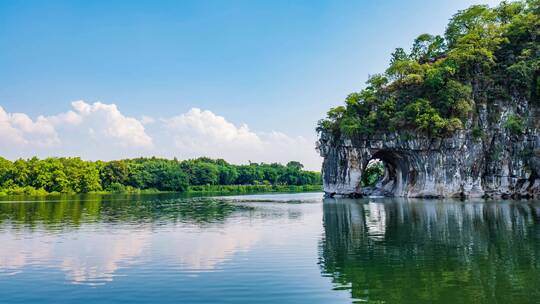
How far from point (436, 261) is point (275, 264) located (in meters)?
4.72

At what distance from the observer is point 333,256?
48.8 ft

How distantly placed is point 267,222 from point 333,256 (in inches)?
473

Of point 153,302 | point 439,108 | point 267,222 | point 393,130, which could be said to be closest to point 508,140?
point 439,108

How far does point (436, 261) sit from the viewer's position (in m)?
13.6

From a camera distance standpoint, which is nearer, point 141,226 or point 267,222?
point 141,226

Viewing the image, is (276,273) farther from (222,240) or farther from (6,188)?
(6,188)

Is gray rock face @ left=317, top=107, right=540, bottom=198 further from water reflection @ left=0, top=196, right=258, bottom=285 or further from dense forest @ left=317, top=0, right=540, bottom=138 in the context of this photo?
water reflection @ left=0, top=196, right=258, bottom=285

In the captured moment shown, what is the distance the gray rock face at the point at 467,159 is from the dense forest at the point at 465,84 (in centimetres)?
99

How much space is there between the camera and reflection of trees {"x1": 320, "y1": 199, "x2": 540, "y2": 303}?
996cm

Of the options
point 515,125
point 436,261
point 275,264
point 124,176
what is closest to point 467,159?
point 515,125

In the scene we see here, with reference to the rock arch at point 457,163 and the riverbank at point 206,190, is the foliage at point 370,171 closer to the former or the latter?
the rock arch at point 457,163

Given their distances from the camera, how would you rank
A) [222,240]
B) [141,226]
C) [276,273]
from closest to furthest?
[276,273] < [222,240] < [141,226]

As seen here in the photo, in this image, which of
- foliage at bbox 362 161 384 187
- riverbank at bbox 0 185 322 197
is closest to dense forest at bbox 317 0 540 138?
foliage at bbox 362 161 384 187

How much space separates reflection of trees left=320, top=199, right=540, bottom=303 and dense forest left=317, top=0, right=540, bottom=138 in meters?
28.5
